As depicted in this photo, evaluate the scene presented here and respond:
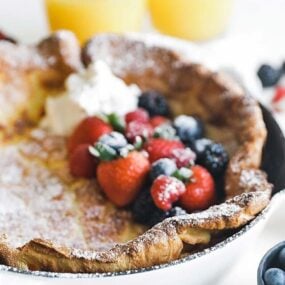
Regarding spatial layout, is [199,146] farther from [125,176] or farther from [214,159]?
[125,176]

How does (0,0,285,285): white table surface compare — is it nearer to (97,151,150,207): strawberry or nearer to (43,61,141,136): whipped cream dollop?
(43,61,141,136): whipped cream dollop

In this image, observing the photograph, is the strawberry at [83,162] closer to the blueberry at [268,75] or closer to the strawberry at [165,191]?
the strawberry at [165,191]

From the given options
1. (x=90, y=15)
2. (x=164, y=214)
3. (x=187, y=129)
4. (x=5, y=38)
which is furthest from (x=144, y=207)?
(x=90, y=15)

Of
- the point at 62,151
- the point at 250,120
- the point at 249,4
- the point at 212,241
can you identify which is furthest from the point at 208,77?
the point at 249,4

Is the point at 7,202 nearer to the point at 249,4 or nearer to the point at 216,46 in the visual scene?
the point at 216,46

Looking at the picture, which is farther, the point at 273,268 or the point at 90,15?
the point at 90,15

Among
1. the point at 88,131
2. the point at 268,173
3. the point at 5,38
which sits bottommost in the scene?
the point at 5,38

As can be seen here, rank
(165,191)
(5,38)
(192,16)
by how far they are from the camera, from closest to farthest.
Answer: (165,191)
(5,38)
(192,16)
